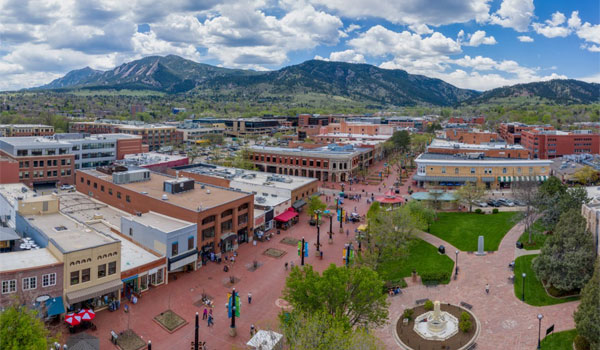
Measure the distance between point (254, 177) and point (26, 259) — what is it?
48.1m

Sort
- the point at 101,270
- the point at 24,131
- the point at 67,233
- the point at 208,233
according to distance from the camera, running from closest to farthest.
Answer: the point at 101,270, the point at 67,233, the point at 208,233, the point at 24,131

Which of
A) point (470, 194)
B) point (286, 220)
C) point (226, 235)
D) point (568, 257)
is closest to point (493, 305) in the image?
point (568, 257)

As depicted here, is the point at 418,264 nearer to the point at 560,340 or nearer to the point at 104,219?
the point at 560,340

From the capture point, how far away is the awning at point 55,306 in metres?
33.2

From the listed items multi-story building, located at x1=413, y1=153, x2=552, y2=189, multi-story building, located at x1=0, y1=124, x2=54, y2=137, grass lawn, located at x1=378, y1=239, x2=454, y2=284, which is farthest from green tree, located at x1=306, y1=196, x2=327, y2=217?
multi-story building, located at x1=0, y1=124, x2=54, y2=137

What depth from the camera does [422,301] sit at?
1556 inches

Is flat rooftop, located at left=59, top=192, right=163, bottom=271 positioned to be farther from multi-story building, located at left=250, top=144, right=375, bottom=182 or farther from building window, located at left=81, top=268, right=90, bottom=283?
multi-story building, located at left=250, top=144, right=375, bottom=182

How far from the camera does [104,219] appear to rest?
5312cm

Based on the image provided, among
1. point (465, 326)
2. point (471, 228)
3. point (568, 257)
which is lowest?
point (465, 326)

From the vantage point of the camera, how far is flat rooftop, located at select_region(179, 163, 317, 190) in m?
73.9

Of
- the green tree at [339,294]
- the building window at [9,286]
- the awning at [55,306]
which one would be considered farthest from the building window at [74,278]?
the green tree at [339,294]

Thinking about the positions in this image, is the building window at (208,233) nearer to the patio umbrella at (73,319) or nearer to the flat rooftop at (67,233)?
the flat rooftop at (67,233)

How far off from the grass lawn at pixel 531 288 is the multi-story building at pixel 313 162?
5831cm

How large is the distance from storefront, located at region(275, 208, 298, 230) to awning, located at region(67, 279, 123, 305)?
91.2 ft
